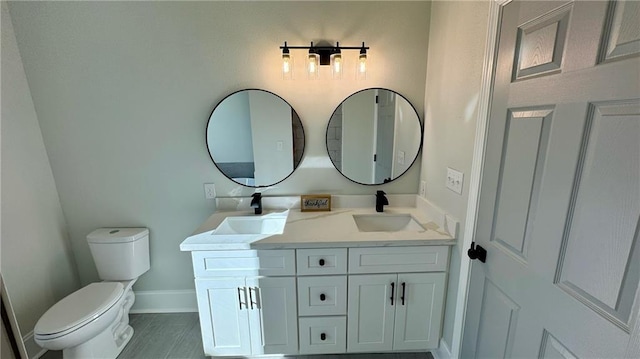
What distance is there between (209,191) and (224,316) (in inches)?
34.9

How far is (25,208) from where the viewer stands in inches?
67.7

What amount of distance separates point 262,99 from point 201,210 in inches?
38.6

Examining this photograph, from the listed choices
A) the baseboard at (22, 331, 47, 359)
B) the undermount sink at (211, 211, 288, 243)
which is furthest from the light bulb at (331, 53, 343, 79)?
the baseboard at (22, 331, 47, 359)

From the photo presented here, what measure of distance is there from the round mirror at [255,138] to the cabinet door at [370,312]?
0.96 m

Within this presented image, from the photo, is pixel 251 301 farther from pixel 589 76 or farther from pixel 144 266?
pixel 589 76

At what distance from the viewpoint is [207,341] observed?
5.34 feet

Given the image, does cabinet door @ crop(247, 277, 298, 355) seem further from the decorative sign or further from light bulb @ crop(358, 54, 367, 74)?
light bulb @ crop(358, 54, 367, 74)

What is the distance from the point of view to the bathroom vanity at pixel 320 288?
1486 mm

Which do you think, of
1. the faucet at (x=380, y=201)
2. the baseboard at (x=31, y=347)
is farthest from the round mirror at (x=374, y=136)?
the baseboard at (x=31, y=347)

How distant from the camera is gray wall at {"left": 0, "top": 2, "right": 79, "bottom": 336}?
161 centimetres

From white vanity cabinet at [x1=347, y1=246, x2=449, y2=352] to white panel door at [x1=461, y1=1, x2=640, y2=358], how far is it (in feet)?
1.35

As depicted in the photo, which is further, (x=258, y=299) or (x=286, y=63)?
(x=286, y=63)

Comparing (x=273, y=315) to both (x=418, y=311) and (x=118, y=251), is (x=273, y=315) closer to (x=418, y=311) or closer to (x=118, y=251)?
(x=418, y=311)

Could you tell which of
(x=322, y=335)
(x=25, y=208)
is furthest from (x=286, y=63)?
(x=25, y=208)
